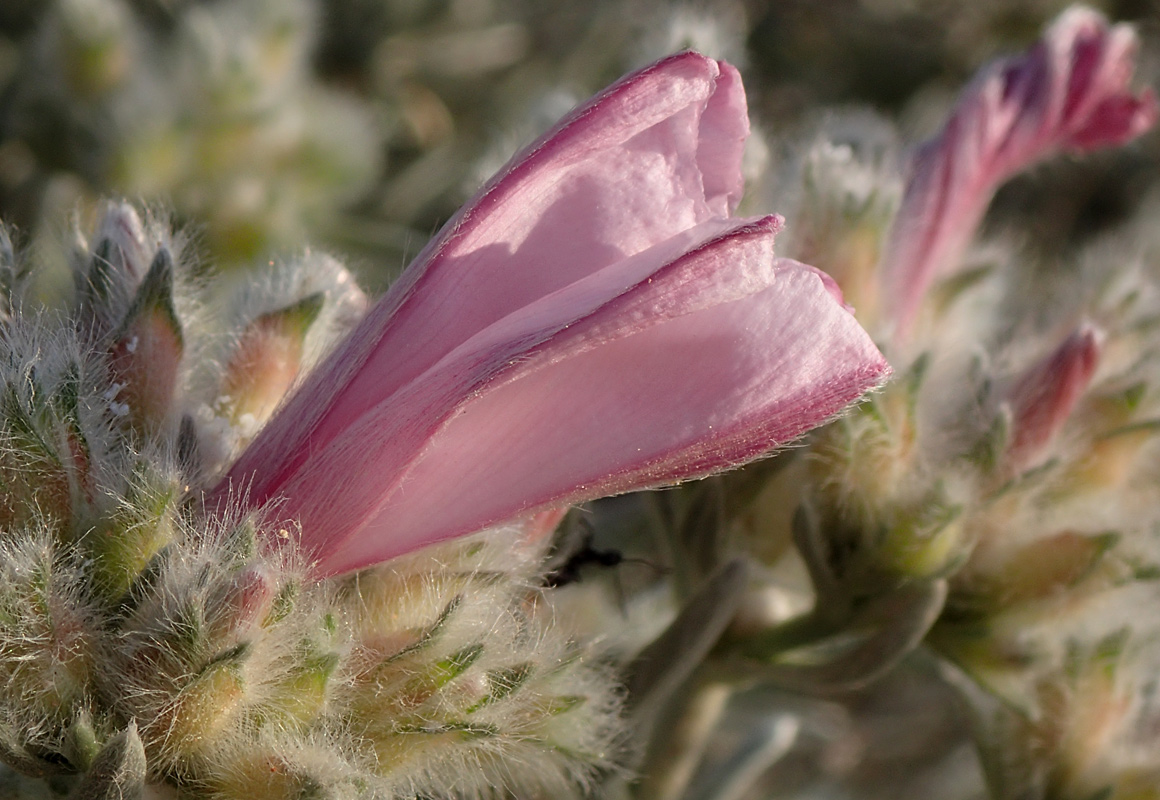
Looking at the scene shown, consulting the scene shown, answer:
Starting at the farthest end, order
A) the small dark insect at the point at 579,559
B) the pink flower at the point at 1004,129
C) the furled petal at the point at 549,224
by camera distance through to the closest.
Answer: the pink flower at the point at 1004,129
the small dark insect at the point at 579,559
the furled petal at the point at 549,224

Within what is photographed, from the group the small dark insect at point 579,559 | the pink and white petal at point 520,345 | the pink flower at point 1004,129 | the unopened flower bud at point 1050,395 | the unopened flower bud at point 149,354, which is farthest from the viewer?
the pink flower at point 1004,129

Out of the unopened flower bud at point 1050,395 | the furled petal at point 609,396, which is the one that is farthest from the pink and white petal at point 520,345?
the unopened flower bud at point 1050,395

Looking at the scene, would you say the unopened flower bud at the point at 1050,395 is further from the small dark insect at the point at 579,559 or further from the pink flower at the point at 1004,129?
the small dark insect at the point at 579,559

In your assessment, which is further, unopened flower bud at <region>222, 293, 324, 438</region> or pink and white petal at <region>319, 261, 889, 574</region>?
unopened flower bud at <region>222, 293, 324, 438</region>

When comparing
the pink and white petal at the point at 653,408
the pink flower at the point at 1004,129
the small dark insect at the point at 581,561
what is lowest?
the small dark insect at the point at 581,561

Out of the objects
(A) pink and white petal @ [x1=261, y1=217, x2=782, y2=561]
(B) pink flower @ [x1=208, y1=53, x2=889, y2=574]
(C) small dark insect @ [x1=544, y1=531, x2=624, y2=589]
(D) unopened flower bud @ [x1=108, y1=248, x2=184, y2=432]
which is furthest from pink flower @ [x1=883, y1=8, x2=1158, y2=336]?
(D) unopened flower bud @ [x1=108, y1=248, x2=184, y2=432]

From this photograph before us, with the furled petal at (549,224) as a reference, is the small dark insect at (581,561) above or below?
below

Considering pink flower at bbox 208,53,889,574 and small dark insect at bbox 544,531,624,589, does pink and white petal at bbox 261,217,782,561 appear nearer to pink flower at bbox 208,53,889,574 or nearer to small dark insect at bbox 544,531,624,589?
pink flower at bbox 208,53,889,574

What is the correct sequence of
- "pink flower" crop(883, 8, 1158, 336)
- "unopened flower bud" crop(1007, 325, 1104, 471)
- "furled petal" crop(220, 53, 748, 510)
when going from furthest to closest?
1. "pink flower" crop(883, 8, 1158, 336)
2. "unopened flower bud" crop(1007, 325, 1104, 471)
3. "furled petal" crop(220, 53, 748, 510)

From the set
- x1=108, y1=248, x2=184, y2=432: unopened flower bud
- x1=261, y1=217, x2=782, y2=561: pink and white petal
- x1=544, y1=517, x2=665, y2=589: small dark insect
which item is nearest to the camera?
x1=261, y1=217, x2=782, y2=561: pink and white petal

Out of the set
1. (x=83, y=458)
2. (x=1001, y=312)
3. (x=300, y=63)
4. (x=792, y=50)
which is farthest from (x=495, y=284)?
(x=792, y=50)
